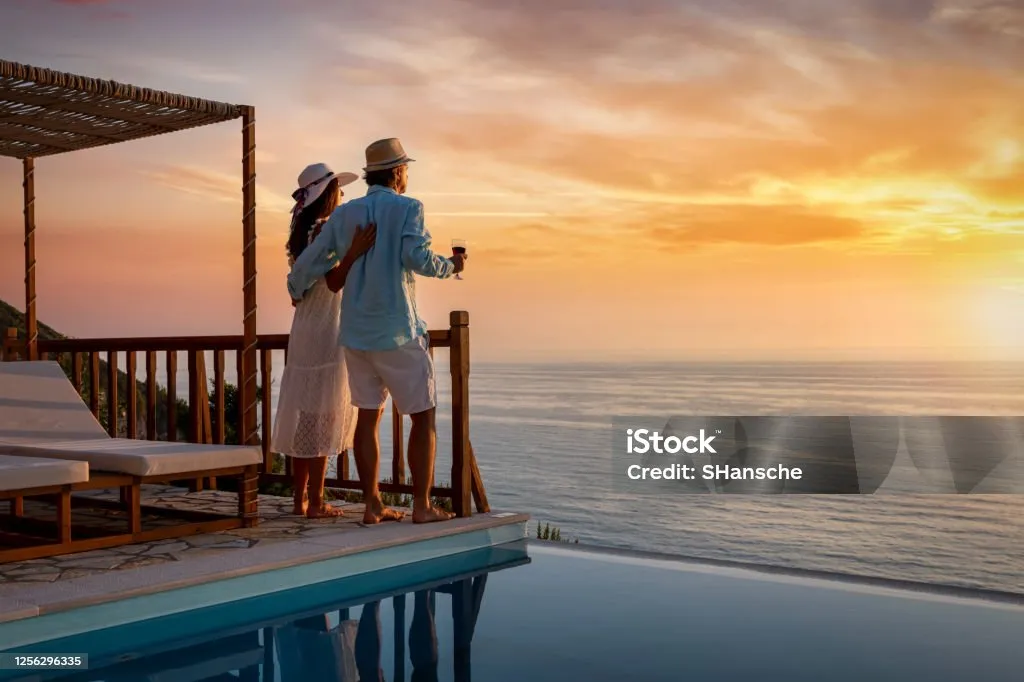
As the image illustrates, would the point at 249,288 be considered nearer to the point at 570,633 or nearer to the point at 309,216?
the point at 309,216

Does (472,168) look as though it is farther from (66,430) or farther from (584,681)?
(584,681)

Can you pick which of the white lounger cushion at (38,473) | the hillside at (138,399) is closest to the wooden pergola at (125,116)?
the white lounger cushion at (38,473)

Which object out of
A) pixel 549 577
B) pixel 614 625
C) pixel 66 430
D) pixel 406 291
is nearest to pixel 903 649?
pixel 614 625

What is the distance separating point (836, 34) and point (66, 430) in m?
29.3

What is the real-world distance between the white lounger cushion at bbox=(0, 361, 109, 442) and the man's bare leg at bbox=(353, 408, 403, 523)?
59.5 inches

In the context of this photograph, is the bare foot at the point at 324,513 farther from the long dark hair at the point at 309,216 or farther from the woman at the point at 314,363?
the long dark hair at the point at 309,216

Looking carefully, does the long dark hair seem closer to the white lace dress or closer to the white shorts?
the white lace dress

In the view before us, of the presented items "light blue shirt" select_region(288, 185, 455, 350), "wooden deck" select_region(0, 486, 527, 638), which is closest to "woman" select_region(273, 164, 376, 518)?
"light blue shirt" select_region(288, 185, 455, 350)

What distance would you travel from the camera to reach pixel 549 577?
491 cm

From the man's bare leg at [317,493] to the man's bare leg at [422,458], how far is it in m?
0.49

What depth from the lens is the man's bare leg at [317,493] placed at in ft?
17.5

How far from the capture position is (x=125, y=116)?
530cm

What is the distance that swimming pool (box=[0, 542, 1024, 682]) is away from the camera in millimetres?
3406

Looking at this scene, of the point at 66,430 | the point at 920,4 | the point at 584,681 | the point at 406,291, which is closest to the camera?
the point at 584,681
